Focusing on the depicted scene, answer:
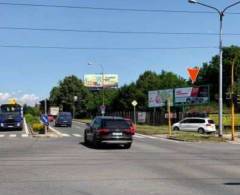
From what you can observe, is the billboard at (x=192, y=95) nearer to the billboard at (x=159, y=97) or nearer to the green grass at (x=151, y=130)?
the billboard at (x=159, y=97)

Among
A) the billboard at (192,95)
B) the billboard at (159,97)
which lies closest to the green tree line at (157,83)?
the billboard at (159,97)

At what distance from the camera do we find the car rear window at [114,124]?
95.3 ft

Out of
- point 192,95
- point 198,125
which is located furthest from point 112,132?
point 192,95

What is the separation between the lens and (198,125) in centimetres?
5566

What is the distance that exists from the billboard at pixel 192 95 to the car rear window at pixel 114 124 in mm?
42571

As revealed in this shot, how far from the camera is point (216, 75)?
118562 mm

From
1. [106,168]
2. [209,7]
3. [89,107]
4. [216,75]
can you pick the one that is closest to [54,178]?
[106,168]

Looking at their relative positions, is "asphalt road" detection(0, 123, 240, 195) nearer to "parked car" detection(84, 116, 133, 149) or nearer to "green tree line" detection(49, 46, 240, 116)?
"parked car" detection(84, 116, 133, 149)

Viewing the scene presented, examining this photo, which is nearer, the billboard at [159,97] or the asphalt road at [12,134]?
the asphalt road at [12,134]

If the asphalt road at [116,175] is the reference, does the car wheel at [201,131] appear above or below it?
above

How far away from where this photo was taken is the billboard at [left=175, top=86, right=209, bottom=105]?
235ft

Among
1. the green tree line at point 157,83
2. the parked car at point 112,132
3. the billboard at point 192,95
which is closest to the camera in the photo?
the parked car at point 112,132

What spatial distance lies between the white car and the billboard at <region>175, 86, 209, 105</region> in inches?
566

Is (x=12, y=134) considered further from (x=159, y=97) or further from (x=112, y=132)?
(x=159, y=97)
